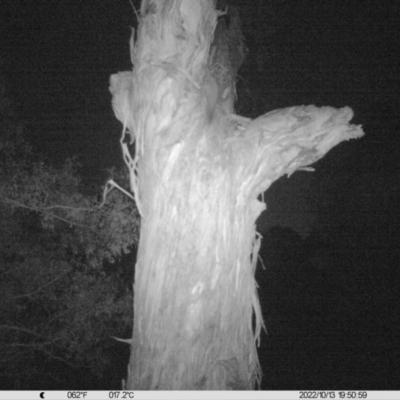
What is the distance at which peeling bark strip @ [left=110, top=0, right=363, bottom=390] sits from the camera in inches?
73.2

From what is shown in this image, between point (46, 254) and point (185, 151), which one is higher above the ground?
point (46, 254)

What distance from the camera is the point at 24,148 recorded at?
6.23 m

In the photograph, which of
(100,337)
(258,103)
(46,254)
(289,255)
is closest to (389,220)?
(289,255)

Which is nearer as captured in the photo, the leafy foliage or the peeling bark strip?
the peeling bark strip

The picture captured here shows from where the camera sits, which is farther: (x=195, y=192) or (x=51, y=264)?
(x=51, y=264)

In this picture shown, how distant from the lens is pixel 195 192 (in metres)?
1.95

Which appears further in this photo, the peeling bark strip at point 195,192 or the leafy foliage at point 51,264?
the leafy foliage at point 51,264

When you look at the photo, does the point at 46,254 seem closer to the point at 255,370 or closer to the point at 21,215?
the point at 21,215

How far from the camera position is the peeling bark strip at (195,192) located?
186 cm

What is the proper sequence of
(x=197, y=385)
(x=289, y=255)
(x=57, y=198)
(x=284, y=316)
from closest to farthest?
(x=197, y=385) → (x=57, y=198) → (x=284, y=316) → (x=289, y=255)

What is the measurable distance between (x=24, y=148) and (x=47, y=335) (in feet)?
10.1

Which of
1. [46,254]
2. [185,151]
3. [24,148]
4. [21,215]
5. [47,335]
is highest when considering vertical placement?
[24,148]

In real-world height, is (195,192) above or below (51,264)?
below

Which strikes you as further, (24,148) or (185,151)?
(24,148)
